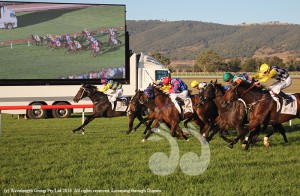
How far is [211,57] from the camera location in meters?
113

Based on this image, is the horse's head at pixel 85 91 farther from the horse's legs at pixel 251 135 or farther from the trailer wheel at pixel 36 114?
the horse's legs at pixel 251 135

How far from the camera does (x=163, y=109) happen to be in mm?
13547

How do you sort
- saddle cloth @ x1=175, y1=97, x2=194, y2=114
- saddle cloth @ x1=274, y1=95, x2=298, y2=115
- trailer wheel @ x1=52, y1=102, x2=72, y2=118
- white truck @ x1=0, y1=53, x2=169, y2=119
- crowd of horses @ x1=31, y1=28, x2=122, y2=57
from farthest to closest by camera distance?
trailer wheel @ x1=52, y1=102, x2=72, y2=118 < crowd of horses @ x1=31, y1=28, x2=122, y2=57 < white truck @ x1=0, y1=53, x2=169, y2=119 < saddle cloth @ x1=175, y1=97, x2=194, y2=114 < saddle cloth @ x1=274, y1=95, x2=298, y2=115

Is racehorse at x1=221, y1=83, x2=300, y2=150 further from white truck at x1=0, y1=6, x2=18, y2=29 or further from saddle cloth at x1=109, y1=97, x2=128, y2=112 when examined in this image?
white truck at x1=0, y1=6, x2=18, y2=29

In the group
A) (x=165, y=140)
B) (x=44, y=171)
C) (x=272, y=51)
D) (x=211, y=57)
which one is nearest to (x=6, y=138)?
(x=165, y=140)

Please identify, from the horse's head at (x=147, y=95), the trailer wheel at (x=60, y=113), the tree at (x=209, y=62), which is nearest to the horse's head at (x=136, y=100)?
the horse's head at (x=147, y=95)

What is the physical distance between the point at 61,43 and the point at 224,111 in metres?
12.6

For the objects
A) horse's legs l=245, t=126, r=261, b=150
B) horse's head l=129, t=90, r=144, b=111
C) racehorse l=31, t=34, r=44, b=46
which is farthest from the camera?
racehorse l=31, t=34, r=44, b=46

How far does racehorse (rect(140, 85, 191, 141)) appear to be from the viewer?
1345 cm

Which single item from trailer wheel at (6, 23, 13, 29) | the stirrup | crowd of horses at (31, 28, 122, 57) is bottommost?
the stirrup

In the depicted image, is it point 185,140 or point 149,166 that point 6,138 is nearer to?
point 185,140

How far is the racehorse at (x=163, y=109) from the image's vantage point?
44.1ft

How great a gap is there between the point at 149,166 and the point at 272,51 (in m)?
184

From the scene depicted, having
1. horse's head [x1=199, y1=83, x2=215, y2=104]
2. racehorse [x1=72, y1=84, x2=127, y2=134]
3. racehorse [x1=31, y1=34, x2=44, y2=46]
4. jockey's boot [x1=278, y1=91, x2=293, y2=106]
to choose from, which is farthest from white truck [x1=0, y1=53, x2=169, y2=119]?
jockey's boot [x1=278, y1=91, x2=293, y2=106]
